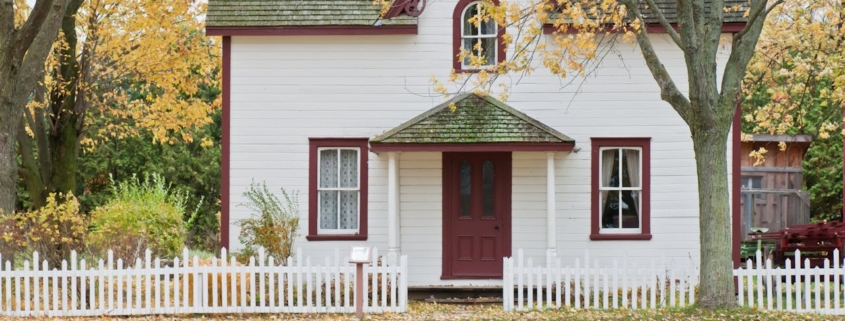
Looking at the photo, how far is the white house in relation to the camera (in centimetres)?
1692

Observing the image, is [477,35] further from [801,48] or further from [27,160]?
[27,160]

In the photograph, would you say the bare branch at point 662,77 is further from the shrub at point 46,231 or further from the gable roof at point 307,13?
the shrub at point 46,231

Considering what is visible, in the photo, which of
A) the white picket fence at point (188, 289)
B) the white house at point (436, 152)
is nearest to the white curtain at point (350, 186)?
the white house at point (436, 152)

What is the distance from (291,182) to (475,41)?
402 centimetres

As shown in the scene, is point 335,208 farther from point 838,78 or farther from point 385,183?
point 838,78

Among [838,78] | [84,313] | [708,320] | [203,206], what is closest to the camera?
[708,320]

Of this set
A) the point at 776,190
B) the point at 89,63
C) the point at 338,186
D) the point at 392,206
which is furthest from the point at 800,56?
the point at 89,63

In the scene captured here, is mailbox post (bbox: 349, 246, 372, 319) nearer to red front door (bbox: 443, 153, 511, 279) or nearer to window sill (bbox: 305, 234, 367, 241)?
window sill (bbox: 305, 234, 367, 241)

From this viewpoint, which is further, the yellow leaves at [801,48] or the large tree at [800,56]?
the yellow leaves at [801,48]

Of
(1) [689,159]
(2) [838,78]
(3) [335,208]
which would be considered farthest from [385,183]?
(2) [838,78]

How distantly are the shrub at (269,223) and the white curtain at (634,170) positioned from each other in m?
5.74

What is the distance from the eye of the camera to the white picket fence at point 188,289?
1366 cm

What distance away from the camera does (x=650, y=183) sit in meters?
17.0

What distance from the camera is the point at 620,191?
17125mm
